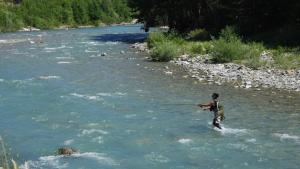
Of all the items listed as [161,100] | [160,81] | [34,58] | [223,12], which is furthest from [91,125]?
[223,12]

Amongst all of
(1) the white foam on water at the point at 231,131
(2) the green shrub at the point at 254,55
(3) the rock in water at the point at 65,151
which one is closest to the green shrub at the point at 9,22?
(2) the green shrub at the point at 254,55

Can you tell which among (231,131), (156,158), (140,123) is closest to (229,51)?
(140,123)

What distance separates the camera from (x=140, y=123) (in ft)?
73.1

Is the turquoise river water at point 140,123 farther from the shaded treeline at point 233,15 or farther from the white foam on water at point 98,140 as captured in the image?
the shaded treeline at point 233,15

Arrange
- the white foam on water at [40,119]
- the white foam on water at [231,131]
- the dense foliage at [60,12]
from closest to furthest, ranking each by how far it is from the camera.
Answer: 1. the white foam on water at [231,131]
2. the white foam on water at [40,119]
3. the dense foliage at [60,12]

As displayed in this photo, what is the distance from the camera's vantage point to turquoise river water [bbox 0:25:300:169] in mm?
17391

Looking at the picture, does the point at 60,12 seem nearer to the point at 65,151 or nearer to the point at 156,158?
the point at 65,151

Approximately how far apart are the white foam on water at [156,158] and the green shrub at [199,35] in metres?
35.7

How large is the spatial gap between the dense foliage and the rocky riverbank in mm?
84862

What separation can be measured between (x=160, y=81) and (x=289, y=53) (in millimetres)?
10808

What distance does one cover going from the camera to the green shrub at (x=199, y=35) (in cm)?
5362

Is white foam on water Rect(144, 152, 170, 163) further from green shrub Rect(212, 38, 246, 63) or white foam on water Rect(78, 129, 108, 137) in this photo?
green shrub Rect(212, 38, 246, 63)

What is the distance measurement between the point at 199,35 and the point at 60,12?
89.6 metres

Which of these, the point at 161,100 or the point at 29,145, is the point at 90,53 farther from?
the point at 29,145
